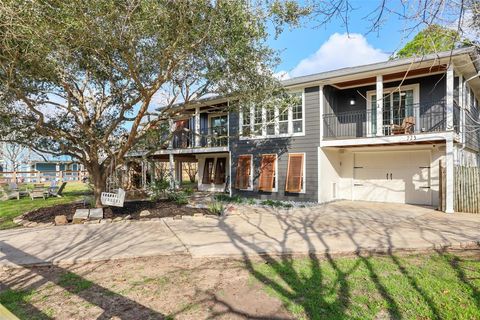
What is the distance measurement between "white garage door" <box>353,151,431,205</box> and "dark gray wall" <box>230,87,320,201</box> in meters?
2.43

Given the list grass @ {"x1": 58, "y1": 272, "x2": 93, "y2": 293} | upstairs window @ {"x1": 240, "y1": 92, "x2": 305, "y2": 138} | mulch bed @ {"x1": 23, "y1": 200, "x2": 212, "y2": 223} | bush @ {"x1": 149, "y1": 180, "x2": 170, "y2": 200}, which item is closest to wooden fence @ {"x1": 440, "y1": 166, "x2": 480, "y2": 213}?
upstairs window @ {"x1": 240, "y1": 92, "x2": 305, "y2": 138}

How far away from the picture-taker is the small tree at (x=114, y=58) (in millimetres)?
5645

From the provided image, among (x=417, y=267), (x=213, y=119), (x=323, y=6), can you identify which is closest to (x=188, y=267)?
(x=417, y=267)

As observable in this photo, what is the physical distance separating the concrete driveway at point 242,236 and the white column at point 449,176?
0.59m

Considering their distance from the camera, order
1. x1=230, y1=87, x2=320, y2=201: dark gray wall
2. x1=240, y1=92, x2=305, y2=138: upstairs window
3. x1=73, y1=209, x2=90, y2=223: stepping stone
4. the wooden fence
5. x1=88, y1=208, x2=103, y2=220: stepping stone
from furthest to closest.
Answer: x1=240, y1=92, x2=305, y2=138: upstairs window < x1=230, y1=87, x2=320, y2=201: dark gray wall < the wooden fence < x1=88, y1=208, x2=103, y2=220: stepping stone < x1=73, y1=209, x2=90, y2=223: stepping stone

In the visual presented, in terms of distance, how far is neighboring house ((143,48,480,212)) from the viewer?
10.7m

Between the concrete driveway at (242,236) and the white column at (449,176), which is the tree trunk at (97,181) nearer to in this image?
the concrete driveway at (242,236)

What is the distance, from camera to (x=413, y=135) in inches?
396

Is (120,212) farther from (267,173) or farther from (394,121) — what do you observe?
(394,121)

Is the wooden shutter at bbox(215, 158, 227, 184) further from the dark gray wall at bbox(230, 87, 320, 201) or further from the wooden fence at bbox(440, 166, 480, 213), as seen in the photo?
the wooden fence at bbox(440, 166, 480, 213)

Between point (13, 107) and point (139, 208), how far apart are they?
4.76 m

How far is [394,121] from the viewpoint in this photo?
12.1 meters

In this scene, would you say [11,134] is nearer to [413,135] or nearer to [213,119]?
[213,119]

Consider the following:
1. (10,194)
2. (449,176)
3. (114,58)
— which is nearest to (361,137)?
(449,176)
